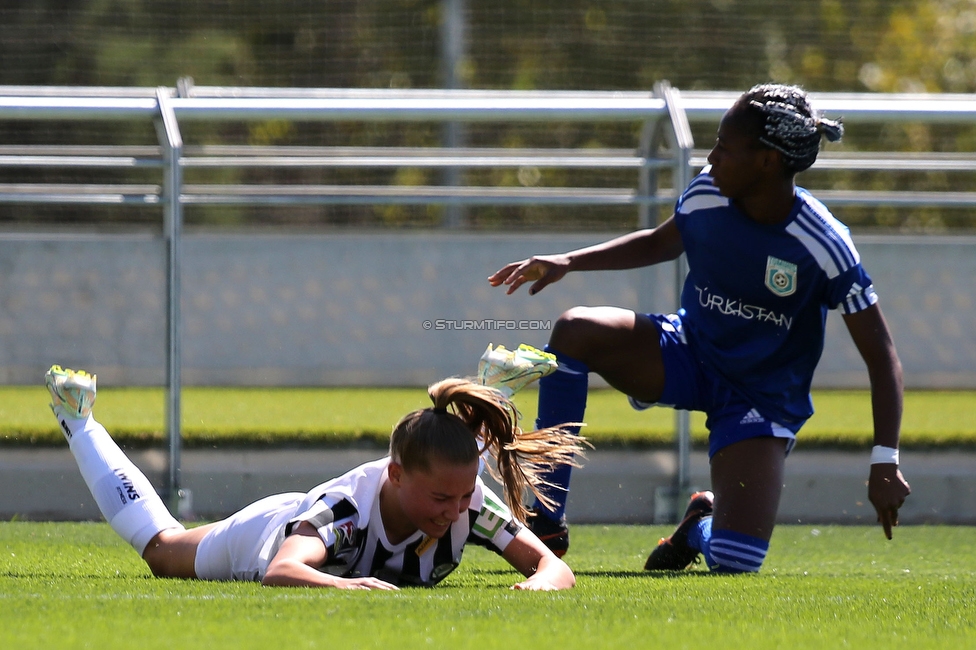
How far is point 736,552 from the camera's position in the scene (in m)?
3.78

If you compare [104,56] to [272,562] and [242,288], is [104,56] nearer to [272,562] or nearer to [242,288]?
[242,288]

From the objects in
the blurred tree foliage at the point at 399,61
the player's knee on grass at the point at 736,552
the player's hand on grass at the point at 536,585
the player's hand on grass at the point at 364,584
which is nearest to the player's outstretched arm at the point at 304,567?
the player's hand on grass at the point at 364,584

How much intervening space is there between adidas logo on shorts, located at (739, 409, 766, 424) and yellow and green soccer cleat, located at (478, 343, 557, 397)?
0.75 metres

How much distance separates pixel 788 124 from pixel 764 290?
0.52m

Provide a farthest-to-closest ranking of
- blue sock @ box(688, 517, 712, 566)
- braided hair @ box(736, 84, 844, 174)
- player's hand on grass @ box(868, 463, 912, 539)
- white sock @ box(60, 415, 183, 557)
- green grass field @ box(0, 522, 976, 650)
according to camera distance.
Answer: blue sock @ box(688, 517, 712, 566) < braided hair @ box(736, 84, 844, 174) < white sock @ box(60, 415, 183, 557) < player's hand on grass @ box(868, 463, 912, 539) < green grass field @ box(0, 522, 976, 650)

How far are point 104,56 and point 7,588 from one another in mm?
13302

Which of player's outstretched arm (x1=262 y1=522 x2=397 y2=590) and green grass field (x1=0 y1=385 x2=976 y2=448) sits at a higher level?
player's outstretched arm (x1=262 y1=522 x2=397 y2=590)

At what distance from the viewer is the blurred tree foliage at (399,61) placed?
13828mm

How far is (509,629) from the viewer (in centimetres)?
256

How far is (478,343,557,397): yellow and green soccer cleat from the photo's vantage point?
356 centimetres

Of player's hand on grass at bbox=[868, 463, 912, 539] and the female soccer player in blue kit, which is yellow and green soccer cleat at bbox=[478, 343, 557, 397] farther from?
player's hand on grass at bbox=[868, 463, 912, 539]

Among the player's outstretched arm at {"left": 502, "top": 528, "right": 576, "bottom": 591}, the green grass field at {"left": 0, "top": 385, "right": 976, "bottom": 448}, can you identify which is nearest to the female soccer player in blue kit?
the player's outstretched arm at {"left": 502, "top": 528, "right": 576, "bottom": 591}

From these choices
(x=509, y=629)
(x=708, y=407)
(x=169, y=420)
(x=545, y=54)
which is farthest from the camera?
(x=545, y=54)

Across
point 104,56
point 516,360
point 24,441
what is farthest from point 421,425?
point 104,56
